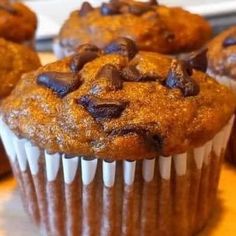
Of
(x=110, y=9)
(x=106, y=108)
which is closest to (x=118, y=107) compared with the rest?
(x=106, y=108)

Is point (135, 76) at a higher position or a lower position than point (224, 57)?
higher

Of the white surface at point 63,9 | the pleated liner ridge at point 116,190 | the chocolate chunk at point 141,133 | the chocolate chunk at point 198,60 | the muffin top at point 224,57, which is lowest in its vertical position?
the white surface at point 63,9

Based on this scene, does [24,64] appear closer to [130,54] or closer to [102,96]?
[130,54]

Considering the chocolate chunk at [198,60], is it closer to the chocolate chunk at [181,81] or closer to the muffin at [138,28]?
the chocolate chunk at [181,81]

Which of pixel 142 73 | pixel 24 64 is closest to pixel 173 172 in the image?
pixel 142 73

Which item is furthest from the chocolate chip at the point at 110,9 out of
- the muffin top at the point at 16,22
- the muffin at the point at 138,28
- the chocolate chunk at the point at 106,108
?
the chocolate chunk at the point at 106,108

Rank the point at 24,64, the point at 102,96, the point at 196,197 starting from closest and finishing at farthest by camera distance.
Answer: the point at 102,96, the point at 196,197, the point at 24,64

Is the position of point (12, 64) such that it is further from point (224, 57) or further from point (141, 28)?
point (224, 57)
